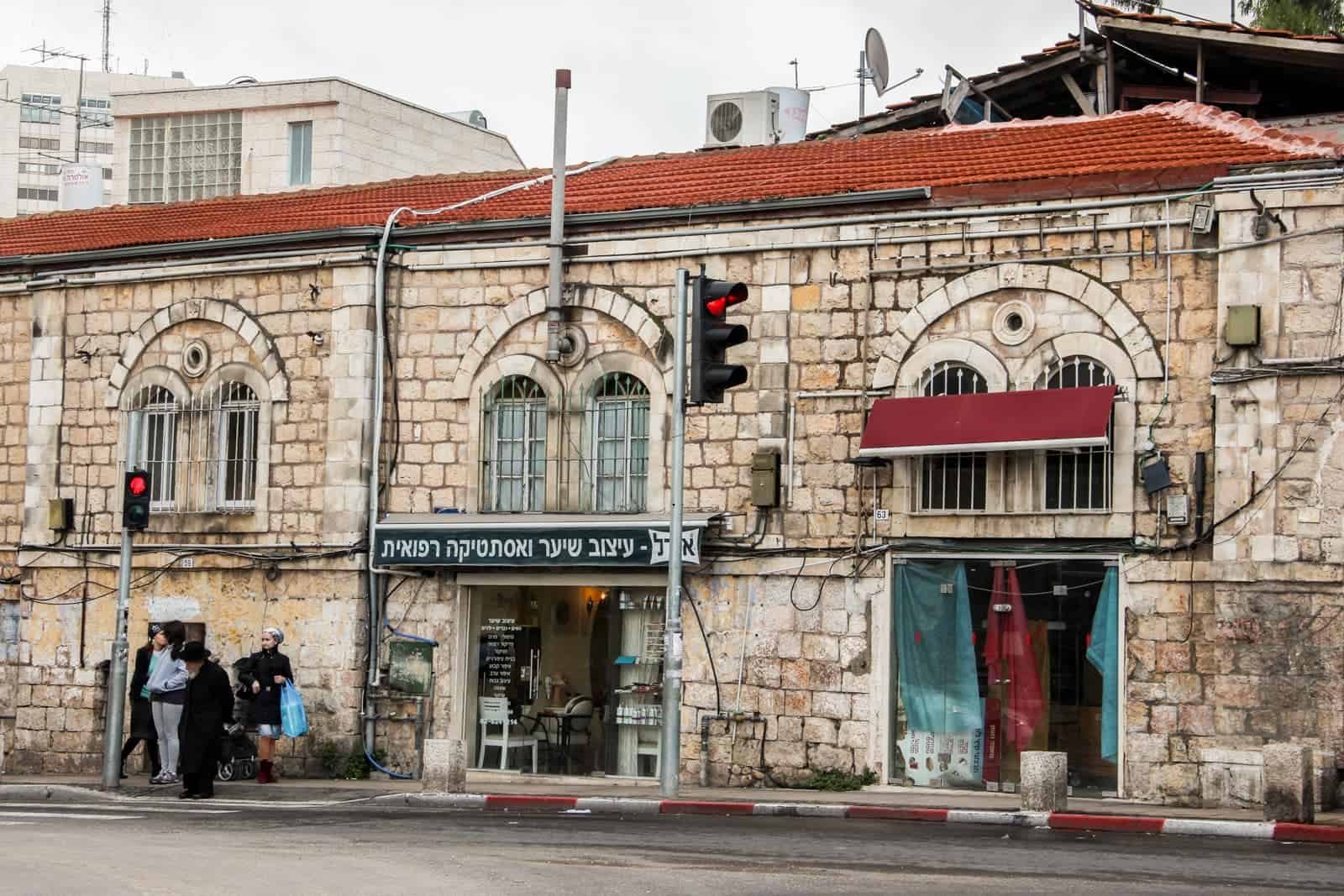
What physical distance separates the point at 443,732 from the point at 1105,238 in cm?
925

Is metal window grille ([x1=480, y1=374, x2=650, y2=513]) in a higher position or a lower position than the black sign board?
higher

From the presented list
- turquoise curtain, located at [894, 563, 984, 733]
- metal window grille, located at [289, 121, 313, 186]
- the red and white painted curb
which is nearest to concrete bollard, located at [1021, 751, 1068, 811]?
the red and white painted curb

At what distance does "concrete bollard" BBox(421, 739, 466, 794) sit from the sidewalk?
149 mm

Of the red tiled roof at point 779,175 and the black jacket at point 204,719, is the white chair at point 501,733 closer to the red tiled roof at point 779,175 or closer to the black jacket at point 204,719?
the black jacket at point 204,719

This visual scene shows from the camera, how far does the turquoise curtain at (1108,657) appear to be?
18906 millimetres

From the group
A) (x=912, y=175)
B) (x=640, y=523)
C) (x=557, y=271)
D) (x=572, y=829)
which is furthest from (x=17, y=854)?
(x=912, y=175)

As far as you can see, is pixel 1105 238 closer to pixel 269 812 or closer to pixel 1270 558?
pixel 1270 558

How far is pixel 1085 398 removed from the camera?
18969mm

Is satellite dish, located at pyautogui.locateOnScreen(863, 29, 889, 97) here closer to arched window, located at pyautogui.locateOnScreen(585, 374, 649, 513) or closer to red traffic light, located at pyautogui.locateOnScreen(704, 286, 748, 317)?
arched window, located at pyautogui.locateOnScreen(585, 374, 649, 513)

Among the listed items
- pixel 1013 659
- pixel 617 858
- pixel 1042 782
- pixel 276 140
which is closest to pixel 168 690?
pixel 1013 659

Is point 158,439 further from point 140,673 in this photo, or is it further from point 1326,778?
point 1326,778

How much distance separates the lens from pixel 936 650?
19.9m

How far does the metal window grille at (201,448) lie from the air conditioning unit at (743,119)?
7073mm

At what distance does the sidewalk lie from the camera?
52.8 ft
